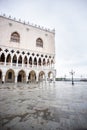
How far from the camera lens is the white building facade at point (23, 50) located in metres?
28.1

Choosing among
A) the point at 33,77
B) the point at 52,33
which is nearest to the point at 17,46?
the point at 33,77

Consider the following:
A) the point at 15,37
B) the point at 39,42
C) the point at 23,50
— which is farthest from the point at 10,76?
the point at 39,42

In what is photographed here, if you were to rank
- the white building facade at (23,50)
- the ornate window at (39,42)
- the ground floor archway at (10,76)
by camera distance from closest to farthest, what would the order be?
the white building facade at (23,50), the ground floor archway at (10,76), the ornate window at (39,42)

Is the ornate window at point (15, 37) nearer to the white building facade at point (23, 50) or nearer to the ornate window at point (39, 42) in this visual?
the white building facade at point (23, 50)

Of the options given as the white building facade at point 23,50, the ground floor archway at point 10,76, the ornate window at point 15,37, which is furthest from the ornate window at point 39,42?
the ground floor archway at point 10,76

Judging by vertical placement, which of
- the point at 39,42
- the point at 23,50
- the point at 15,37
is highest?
the point at 15,37

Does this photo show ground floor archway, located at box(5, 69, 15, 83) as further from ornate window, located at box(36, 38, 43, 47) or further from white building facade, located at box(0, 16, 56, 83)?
ornate window, located at box(36, 38, 43, 47)

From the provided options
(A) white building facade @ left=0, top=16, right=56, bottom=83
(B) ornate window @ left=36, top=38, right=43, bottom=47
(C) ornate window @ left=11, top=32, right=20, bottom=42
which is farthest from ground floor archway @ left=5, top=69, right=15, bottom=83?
(B) ornate window @ left=36, top=38, right=43, bottom=47

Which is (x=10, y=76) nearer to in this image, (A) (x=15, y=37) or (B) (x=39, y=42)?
(A) (x=15, y=37)

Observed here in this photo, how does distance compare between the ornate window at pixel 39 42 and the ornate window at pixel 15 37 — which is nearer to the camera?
the ornate window at pixel 15 37

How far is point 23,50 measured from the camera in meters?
30.7

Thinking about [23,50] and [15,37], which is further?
[23,50]

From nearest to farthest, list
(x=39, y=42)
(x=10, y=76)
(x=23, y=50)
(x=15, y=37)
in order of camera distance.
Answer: (x=10, y=76) → (x=15, y=37) → (x=23, y=50) → (x=39, y=42)

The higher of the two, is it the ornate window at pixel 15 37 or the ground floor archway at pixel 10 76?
the ornate window at pixel 15 37
